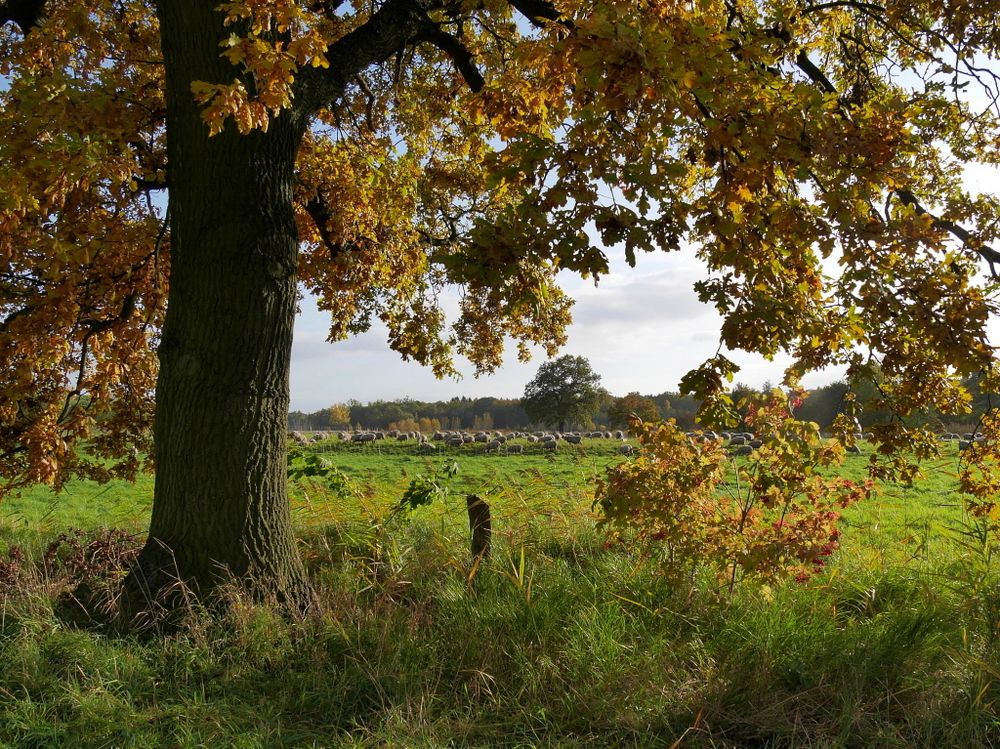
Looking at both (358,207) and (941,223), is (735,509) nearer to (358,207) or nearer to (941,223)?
(941,223)

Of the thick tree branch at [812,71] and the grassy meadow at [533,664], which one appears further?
the thick tree branch at [812,71]

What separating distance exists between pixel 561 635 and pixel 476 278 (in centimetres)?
247

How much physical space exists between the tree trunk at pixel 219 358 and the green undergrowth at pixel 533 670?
483 mm

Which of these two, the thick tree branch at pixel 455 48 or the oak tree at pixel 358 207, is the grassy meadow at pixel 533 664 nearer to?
the oak tree at pixel 358 207

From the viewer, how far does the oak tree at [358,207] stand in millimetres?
4141

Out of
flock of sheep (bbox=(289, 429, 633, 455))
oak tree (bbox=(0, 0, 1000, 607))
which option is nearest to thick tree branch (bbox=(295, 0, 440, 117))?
oak tree (bbox=(0, 0, 1000, 607))

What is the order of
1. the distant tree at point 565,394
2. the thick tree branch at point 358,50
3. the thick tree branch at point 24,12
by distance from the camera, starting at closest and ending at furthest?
1. the thick tree branch at point 358,50
2. the thick tree branch at point 24,12
3. the distant tree at point 565,394

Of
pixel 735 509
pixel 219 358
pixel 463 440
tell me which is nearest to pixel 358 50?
pixel 219 358

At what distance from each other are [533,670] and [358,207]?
571 cm

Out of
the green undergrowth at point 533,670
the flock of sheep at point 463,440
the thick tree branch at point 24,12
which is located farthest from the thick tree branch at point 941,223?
the flock of sheep at point 463,440

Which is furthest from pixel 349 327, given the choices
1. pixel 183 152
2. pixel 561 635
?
pixel 561 635

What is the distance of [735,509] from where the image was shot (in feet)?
19.5

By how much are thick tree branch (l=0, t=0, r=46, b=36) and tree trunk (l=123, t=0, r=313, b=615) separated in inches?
126

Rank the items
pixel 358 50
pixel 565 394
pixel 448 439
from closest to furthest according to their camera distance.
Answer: pixel 358 50
pixel 448 439
pixel 565 394
